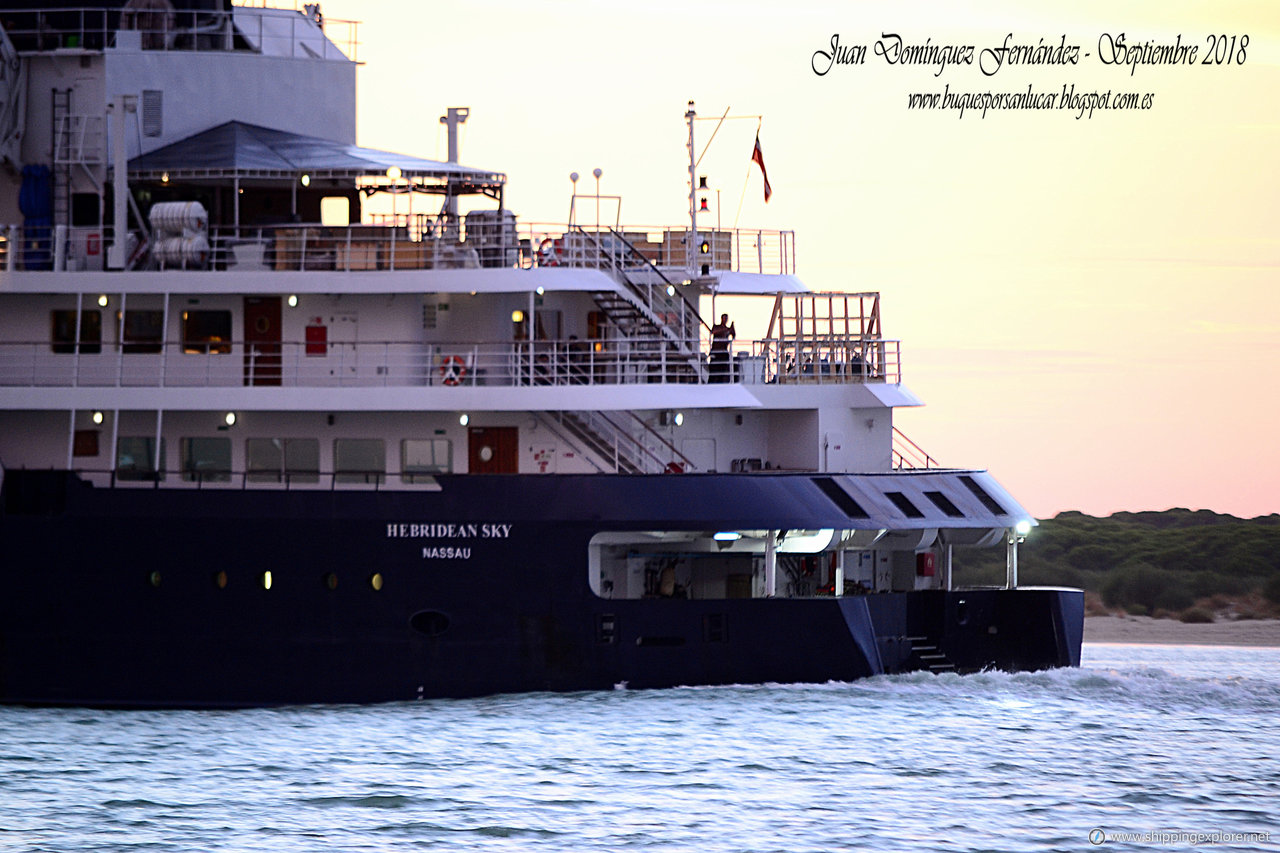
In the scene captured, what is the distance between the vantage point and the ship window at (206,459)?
1373 inches

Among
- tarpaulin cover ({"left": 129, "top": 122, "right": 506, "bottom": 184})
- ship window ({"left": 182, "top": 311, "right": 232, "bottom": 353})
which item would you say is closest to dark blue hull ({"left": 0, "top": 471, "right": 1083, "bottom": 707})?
ship window ({"left": 182, "top": 311, "right": 232, "bottom": 353})

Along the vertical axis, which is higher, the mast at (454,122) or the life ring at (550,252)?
the mast at (454,122)

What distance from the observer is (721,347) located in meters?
36.3

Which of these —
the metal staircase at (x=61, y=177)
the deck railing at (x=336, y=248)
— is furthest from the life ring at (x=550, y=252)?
the metal staircase at (x=61, y=177)

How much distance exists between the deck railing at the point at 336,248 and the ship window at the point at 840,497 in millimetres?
5555

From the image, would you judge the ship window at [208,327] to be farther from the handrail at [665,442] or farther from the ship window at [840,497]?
the ship window at [840,497]

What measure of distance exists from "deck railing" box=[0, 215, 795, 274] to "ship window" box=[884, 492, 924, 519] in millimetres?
5995

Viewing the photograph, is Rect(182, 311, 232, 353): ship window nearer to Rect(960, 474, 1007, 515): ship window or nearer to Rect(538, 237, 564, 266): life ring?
Rect(538, 237, 564, 266): life ring

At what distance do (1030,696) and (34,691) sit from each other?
16304 mm

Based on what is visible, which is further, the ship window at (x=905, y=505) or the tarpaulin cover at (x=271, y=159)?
the tarpaulin cover at (x=271, y=159)

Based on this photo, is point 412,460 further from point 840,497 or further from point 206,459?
point 840,497

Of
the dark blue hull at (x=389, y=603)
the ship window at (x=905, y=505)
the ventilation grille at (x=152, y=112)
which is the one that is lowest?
the dark blue hull at (x=389, y=603)

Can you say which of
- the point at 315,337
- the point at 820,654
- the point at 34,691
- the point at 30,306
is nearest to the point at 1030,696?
the point at 820,654

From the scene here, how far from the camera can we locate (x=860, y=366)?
36969 mm
